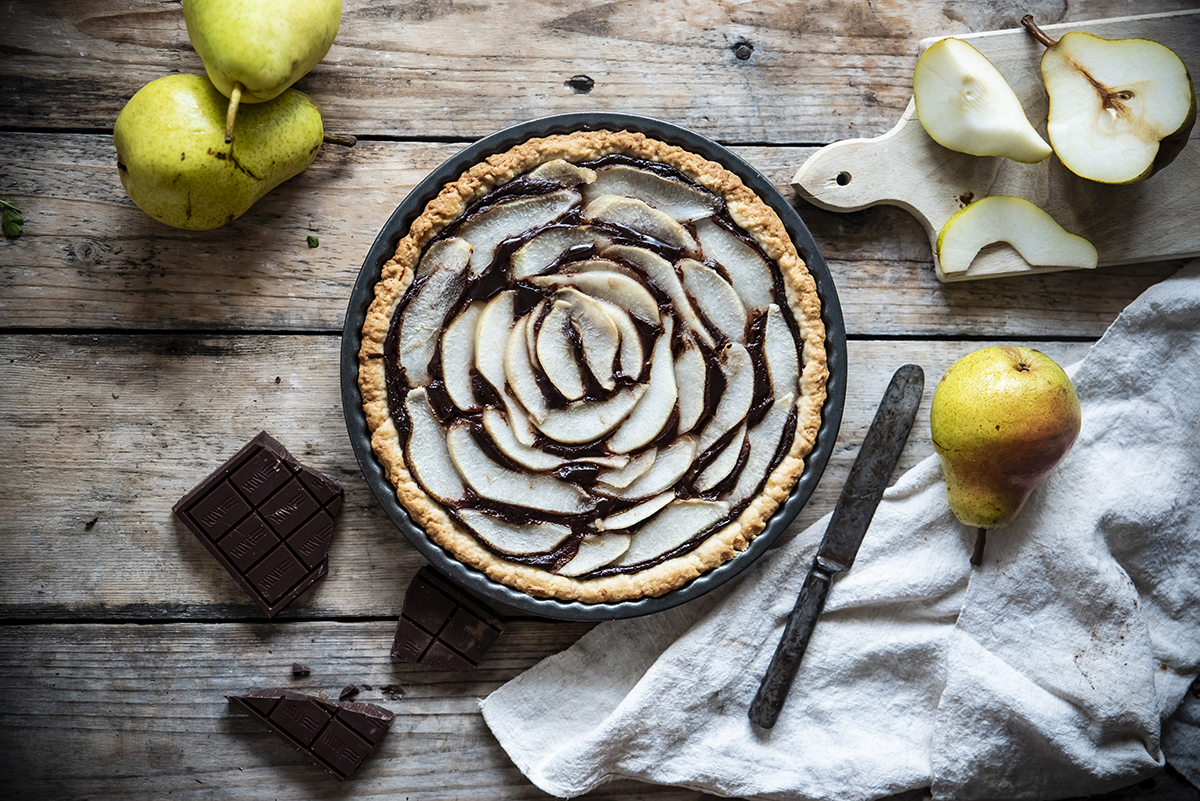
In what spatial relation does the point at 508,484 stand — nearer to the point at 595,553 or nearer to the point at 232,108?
the point at 595,553

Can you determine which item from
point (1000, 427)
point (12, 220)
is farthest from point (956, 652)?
point (12, 220)

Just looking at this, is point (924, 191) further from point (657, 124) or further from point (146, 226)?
point (146, 226)

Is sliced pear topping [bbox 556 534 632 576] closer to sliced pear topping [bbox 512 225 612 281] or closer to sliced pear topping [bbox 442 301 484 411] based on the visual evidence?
sliced pear topping [bbox 442 301 484 411]

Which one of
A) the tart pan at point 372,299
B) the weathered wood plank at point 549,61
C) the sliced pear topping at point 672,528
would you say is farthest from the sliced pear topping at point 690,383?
the weathered wood plank at point 549,61

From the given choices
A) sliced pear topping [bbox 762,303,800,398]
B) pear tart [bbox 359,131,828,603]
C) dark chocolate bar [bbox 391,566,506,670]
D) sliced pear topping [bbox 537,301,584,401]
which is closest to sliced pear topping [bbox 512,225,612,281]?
pear tart [bbox 359,131,828,603]

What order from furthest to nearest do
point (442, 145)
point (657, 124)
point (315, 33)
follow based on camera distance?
point (442, 145) → point (657, 124) → point (315, 33)

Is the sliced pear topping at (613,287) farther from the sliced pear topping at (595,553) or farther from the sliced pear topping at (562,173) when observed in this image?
the sliced pear topping at (595,553)

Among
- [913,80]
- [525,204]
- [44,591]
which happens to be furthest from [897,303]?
[44,591]

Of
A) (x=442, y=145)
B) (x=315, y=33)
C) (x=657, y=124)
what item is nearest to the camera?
(x=315, y=33)
